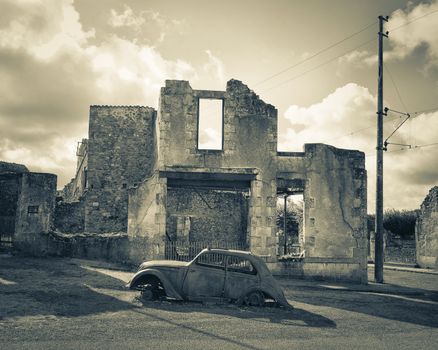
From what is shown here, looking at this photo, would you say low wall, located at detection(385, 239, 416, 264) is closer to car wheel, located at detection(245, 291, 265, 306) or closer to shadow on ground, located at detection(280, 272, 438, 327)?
shadow on ground, located at detection(280, 272, 438, 327)

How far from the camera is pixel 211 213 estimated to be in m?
28.0

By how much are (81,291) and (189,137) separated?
7695 mm

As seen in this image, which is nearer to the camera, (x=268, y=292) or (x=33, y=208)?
(x=268, y=292)

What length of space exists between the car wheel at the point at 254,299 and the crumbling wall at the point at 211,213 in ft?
58.8

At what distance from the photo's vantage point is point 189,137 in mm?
16172

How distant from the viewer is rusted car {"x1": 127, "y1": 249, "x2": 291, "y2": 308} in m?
9.57

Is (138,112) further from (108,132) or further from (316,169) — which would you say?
(316,169)

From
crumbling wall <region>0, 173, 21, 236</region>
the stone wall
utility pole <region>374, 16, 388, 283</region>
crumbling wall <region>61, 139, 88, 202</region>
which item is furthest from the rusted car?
crumbling wall <region>61, 139, 88, 202</region>

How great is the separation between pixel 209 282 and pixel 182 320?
1787 millimetres

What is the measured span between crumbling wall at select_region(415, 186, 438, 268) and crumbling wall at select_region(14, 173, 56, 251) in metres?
20.2

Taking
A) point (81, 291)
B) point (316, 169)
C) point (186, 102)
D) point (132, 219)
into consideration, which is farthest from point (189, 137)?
point (81, 291)

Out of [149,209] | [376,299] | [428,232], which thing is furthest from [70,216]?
[428,232]

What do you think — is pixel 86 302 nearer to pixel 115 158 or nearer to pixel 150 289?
pixel 150 289

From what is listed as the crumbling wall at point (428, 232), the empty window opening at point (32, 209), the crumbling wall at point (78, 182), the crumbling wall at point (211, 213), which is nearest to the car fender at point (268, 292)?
the empty window opening at point (32, 209)
